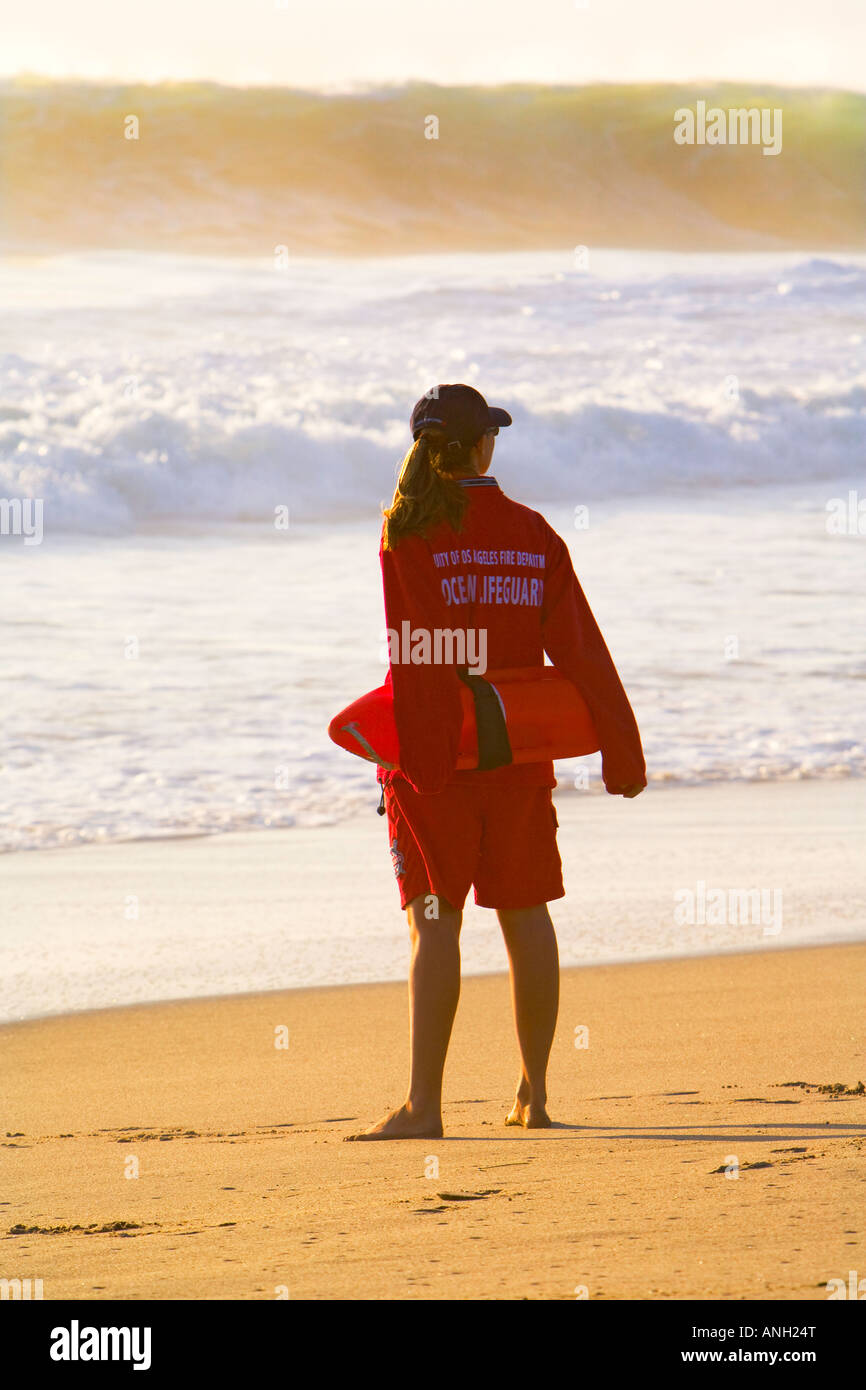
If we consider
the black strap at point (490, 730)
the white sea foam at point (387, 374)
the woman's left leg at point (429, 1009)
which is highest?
the white sea foam at point (387, 374)

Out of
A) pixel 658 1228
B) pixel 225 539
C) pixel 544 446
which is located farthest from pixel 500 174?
pixel 658 1228

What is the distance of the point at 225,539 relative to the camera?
59.7ft

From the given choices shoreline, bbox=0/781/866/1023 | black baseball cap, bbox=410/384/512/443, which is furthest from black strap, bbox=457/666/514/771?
shoreline, bbox=0/781/866/1023

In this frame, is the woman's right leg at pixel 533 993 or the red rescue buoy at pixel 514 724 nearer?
the red rescue buoy at pixel 514 724

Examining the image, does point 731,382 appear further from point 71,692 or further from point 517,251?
point 71,692

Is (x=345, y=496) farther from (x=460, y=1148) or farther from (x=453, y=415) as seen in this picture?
(x=460, y=1148)

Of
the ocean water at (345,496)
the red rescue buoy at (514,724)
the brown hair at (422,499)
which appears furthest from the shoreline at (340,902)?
the brown hair at (422,499)

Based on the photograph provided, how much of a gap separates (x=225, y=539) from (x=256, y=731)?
9.20m

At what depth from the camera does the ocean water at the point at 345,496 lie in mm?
8953

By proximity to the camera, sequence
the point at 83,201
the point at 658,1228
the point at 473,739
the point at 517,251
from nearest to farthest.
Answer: the point at 658,1228 < the point at 473,739 < the point at 83,201 < the point at 517,251

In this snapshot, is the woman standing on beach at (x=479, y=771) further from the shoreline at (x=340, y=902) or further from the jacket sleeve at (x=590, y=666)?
the shoreline at (x=340, y=902)

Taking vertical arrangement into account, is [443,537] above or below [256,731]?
above

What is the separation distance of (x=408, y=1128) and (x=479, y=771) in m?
0.83

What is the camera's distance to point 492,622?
11.6 feet
